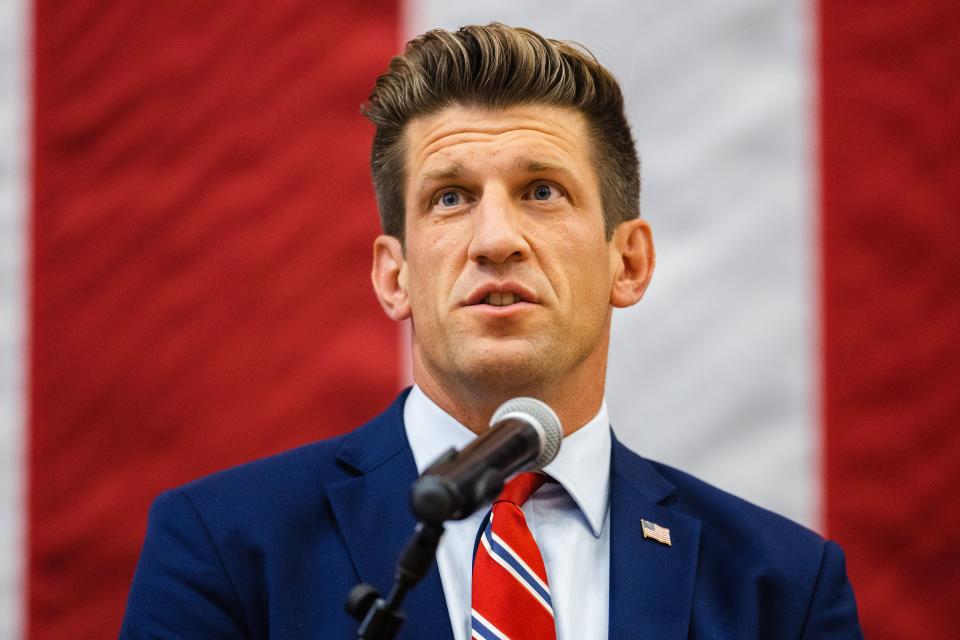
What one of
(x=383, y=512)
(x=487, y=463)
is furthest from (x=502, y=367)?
(x=487, y=463)

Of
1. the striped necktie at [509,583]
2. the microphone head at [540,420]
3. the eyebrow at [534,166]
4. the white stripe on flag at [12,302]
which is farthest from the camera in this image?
the white stripe on flag at [12,302]

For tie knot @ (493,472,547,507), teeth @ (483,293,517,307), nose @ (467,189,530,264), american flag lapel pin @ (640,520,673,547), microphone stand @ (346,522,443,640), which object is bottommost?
microphone stand @ (346,522,443,640)

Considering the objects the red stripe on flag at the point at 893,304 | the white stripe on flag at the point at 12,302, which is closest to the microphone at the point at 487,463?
the red stripe on flag at the point at 893,304

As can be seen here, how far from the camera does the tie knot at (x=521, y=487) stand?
6.14 ft

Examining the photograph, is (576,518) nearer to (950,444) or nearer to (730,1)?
(950,444)

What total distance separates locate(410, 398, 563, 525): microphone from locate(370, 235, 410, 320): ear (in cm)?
79

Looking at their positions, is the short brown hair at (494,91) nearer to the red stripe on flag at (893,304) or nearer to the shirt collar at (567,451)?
the shirt collar at (567,451)

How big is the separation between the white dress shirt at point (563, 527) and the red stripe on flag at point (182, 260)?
0.76 m

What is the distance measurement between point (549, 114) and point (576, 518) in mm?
712

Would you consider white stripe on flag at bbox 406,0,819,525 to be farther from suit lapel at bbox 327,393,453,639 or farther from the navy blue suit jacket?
suit lapel at bbox 327,393,453,639

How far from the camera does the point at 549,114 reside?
6.70 ft

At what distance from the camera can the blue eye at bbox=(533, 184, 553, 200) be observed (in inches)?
77.7

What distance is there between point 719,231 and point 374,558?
4.52 feet

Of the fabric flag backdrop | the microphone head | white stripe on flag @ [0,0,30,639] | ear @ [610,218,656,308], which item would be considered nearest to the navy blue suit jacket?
ear @ [610,218,656,308]
